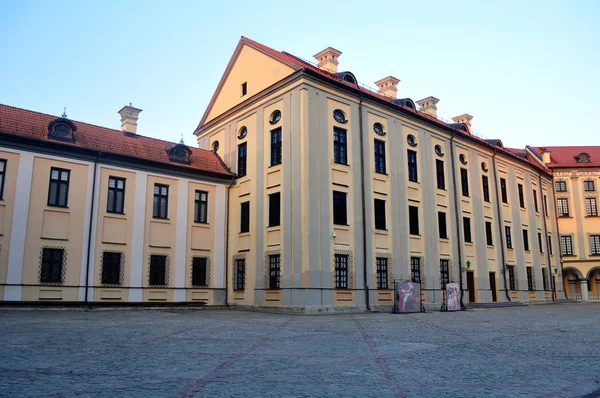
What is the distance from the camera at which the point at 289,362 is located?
8891mm

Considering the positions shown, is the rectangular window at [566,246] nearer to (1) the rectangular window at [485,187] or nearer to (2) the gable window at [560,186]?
(2) the gable window at [560,186]

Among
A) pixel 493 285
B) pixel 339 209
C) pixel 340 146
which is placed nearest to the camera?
pixel 339 209

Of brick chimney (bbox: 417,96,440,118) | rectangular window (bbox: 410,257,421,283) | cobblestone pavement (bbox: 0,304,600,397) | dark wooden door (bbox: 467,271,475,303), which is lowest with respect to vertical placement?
cobblestone pavement (bbox: 0,304,600,397)

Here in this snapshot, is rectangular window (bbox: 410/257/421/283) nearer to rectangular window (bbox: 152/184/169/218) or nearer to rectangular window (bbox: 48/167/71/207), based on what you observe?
rectangular window (bbox: 152/184/169/218)

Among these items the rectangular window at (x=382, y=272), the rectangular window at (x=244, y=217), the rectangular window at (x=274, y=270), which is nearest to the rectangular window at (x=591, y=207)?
the rectangular window at (x=382, y=272)

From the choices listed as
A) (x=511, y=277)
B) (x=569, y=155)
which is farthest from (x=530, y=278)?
(x=569, y=155)

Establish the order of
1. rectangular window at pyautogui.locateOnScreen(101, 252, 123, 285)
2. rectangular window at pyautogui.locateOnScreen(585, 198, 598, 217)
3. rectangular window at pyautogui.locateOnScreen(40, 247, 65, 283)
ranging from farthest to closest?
1. rectangular window at pyautogui.locateOnScreen(585, 198, 598, 217)
2. rectangular window at pyautogui.locateOnScreen(101, 252, 123, 285)
3. rectangular window at pyautogui.locateOnScreen(40, 247, 65, 283)

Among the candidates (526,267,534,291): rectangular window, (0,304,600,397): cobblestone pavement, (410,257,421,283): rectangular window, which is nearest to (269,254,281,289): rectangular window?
(410,257,421,283): rectangular window

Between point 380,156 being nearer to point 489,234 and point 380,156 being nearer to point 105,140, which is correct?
point 489,234

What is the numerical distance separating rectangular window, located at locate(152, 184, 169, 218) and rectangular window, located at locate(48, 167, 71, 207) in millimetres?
4389

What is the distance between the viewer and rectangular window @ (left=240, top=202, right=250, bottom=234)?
91.6 ft

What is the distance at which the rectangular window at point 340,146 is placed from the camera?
26.5 metres

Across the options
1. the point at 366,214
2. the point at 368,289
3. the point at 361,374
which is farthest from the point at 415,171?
the point at 361,374

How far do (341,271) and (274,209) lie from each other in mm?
4615
